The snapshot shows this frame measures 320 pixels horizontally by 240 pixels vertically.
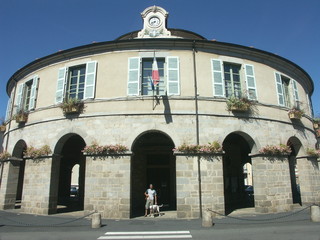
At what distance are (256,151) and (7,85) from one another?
637 inches

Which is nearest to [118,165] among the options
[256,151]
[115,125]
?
[115,125]

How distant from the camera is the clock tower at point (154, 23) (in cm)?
1387

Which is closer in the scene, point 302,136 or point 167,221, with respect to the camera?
point 167,221

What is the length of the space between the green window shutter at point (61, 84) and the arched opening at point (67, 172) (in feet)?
6.56

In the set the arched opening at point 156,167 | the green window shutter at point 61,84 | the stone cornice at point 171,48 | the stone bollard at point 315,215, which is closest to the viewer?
the stone bollard at point 315,215

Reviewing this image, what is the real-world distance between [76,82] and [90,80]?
120 cm

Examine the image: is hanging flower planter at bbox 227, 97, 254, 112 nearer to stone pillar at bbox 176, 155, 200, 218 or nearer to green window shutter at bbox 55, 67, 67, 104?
stone pillar at bbox 176, 155, 200, 218

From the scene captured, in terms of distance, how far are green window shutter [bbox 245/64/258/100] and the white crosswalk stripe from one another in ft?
25.4

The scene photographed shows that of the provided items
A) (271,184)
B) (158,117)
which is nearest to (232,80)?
(158,117)

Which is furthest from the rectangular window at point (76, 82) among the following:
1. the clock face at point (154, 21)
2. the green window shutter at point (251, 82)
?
the green window shutter at point (251, 82)

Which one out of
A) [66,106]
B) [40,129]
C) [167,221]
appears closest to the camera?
[167,221]

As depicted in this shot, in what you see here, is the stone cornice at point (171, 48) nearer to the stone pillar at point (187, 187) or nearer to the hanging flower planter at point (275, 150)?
the hanging flower planter at point (275, 150)

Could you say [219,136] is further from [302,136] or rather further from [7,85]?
[7,85]

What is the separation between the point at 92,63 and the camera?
42.2 ft
